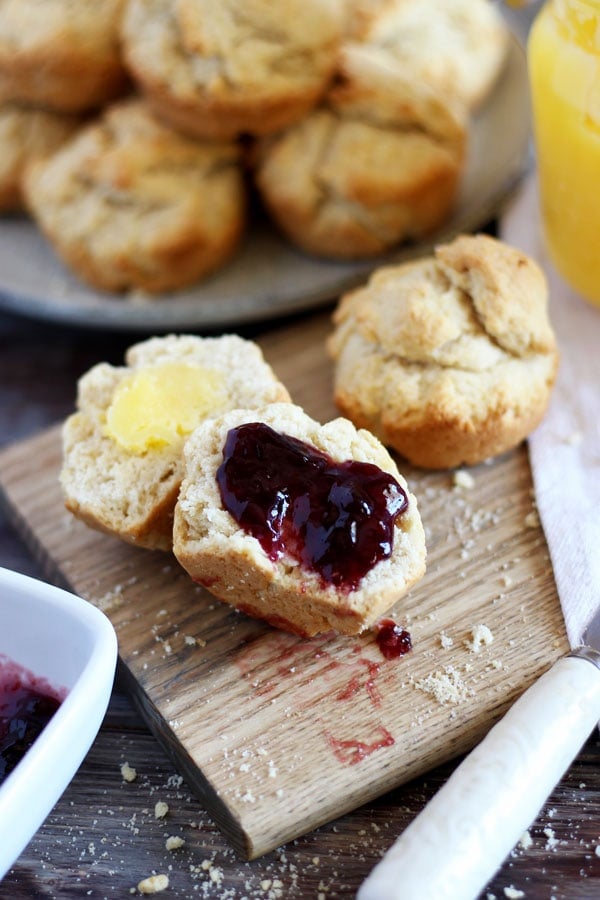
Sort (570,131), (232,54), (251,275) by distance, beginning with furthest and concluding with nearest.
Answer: (251,275) → (232,54) → (570,131)

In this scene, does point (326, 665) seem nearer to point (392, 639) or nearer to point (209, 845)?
point (392, 639)

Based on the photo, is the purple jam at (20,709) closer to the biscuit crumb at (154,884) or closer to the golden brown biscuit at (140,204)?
the biscuit crumb at (154,884)

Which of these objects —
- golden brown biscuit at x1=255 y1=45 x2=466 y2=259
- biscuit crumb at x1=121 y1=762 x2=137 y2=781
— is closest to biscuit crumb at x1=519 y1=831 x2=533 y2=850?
biscuit crumb at x1=121 y1=762 x2=137 y2=781

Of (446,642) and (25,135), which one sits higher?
(446,642)

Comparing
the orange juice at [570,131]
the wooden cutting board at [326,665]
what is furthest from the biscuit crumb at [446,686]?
the orange juice at [570,131]

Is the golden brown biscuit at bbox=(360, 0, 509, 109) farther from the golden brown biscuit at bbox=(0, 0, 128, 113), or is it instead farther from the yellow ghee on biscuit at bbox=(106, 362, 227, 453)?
the yellow ghee on biscuit at bbox=(106, 362, 227, 453)

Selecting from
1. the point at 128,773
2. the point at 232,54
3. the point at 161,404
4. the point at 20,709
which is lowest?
the point at 128,773

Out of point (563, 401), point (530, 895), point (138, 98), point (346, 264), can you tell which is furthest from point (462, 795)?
point (138, 98)

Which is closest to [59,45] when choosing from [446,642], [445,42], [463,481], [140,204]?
[140,204]
